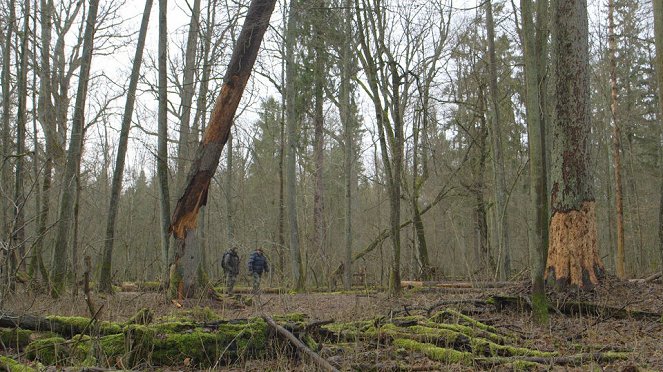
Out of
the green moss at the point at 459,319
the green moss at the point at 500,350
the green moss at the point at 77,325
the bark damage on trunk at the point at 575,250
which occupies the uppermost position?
the bark damage on trunk at the point at 575,250

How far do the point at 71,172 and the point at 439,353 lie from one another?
947 cm

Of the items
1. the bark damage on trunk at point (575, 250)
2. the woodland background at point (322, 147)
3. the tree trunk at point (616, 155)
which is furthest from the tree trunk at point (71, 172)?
the tree trunk at point (616, 155)

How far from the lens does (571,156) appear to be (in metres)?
8.74

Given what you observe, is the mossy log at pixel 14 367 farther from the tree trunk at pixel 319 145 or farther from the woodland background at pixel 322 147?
the tree trunk at pixel 319 145

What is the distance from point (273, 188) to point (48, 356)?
25.5 m

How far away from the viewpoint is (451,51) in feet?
51.5

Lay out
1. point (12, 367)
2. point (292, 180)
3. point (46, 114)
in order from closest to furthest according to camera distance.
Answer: point (12, 367) → point (46, 114) → point (292, 180)

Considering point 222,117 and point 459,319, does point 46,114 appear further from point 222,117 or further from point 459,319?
point 459,319

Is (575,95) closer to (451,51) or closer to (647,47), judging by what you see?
(451,51)

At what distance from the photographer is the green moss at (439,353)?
446cm

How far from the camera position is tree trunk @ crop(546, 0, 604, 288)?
28.2 feet

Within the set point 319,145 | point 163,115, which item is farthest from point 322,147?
point 163,115

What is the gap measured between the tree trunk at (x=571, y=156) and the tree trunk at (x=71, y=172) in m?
9.23

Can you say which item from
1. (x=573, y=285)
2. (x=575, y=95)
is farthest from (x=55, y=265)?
(x=575, y=95)
